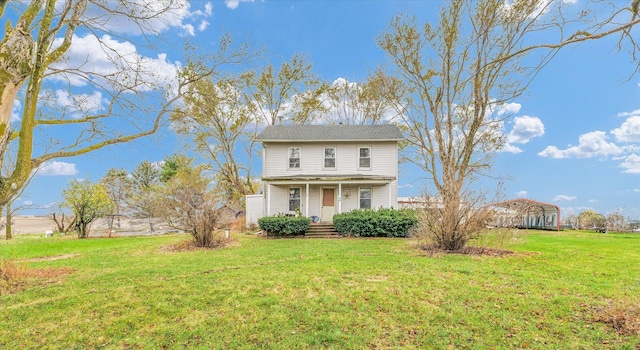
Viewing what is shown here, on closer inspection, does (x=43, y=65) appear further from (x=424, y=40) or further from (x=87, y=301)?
(x=424, y=40)

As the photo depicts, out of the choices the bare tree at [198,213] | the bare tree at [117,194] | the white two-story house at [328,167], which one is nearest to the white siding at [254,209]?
the white two-story house at [328,167]

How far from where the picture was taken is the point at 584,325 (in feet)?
14.3

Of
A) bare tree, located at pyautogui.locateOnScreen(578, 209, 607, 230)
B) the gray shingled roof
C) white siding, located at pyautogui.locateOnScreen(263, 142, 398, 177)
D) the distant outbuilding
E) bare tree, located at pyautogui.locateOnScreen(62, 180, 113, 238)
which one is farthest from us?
bare tree, located at pyautogui.locateOnScreen(578, 209, 607, 230)

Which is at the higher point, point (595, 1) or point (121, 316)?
point (595, 1)

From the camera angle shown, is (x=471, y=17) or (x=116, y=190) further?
Result: (x=116, y=190)

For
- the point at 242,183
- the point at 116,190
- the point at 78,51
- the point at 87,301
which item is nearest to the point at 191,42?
the point at 78,51

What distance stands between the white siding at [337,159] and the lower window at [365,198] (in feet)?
3.16

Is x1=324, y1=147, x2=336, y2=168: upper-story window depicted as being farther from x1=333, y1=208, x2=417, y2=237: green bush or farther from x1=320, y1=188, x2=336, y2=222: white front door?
x1=333, y1=208, x2=417, y2=237: green bush

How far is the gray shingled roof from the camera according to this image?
1867cm

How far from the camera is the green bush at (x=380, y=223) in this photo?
15094mm

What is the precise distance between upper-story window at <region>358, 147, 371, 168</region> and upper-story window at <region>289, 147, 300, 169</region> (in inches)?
137

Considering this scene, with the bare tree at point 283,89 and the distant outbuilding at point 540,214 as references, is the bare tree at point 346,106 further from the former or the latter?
the distant outbuilding at point 540,214

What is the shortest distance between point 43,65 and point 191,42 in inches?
119

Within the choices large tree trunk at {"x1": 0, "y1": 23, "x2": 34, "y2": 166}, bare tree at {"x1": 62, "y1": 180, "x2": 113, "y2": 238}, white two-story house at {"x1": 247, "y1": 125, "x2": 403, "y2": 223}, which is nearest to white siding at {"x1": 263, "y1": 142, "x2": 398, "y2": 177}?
white two-story house at {"x1": 247, "y1": 125, "x2": 403, "y2": 223}
